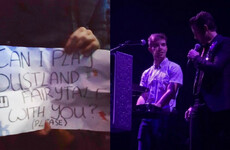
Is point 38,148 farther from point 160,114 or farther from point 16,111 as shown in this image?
point 160,114

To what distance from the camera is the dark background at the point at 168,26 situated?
13.7ft

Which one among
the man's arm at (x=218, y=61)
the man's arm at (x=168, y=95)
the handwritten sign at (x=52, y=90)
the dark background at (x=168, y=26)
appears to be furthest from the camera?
the dark background at (x=168, y=26)

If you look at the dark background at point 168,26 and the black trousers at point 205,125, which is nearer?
the black trousers at point 205,125

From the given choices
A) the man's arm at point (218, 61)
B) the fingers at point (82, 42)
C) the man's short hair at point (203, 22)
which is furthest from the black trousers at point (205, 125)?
the fingers at point (82, 42)

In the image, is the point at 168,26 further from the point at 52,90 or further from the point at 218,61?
the point at 52,90

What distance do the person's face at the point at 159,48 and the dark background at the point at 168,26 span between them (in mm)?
633

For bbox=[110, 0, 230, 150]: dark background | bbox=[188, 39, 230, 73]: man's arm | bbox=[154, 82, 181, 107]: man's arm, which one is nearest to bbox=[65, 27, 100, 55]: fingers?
bbox=[188, 39, 230, 73]: man's arm

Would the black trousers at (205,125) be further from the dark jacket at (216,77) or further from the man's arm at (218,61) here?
the man's arm at (218,61)

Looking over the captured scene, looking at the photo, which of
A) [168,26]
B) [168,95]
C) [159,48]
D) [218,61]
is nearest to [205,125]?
[218,61]

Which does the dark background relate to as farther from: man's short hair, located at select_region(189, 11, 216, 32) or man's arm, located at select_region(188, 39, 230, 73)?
man's arm, located at select_region(188, 39, 230, 73)

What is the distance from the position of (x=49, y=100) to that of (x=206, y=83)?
1503 mm

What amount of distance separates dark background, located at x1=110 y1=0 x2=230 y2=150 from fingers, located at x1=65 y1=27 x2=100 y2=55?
9.62 ft

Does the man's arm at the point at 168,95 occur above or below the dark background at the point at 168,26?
below

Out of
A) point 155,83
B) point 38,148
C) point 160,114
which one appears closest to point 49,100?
point 38,148
